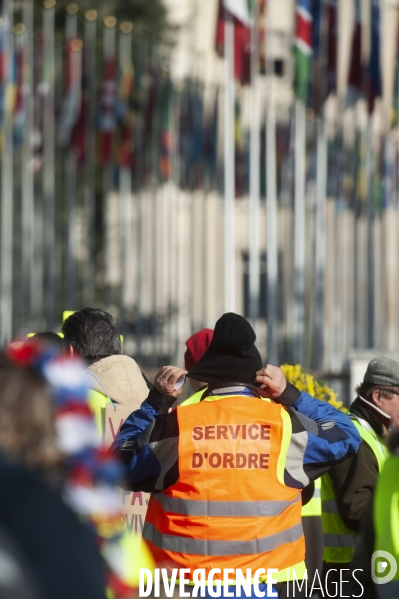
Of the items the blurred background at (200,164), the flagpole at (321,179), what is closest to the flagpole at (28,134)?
the blurred background at (200,164)

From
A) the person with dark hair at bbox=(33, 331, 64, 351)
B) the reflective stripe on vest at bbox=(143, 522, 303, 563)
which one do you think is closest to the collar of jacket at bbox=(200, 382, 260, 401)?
the reflective stripe on vest at bbox=(143, 522, 303, 563)

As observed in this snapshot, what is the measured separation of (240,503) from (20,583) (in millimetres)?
1904

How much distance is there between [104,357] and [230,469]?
4.51 feet

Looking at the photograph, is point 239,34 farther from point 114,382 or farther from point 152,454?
point 152,454

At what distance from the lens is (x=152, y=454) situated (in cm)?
374

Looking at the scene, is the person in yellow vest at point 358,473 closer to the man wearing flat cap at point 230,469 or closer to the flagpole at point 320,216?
the man wearing flat cap at point 230,469

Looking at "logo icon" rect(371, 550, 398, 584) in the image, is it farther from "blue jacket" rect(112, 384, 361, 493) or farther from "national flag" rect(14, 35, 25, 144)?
"national flag" rect(14, 35, 25, 144)

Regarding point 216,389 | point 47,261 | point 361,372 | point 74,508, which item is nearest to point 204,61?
point 47,261

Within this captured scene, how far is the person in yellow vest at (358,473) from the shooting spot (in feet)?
15.0

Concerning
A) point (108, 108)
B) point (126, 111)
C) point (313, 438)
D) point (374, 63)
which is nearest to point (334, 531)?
point (313, 438)

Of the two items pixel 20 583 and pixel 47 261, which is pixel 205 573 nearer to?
pixel 20 583

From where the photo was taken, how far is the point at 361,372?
31.6 ft

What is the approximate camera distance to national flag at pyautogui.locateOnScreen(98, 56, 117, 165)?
18906 mm

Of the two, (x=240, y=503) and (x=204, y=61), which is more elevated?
(x=204, y=61)
